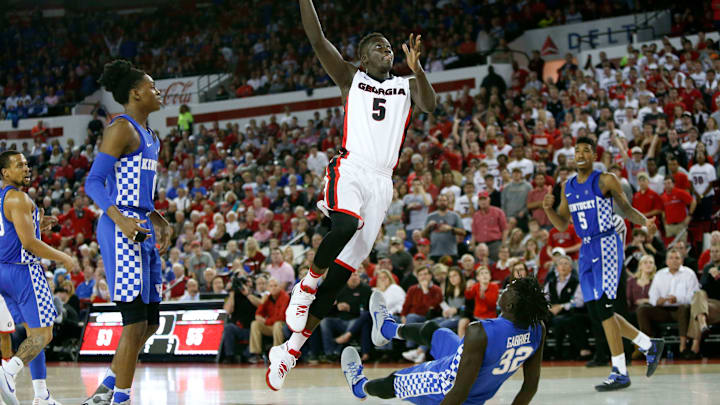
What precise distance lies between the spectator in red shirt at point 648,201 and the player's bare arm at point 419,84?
7327mm

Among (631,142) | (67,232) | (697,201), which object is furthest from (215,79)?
(697,201)

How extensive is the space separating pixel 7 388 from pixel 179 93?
21.0 m

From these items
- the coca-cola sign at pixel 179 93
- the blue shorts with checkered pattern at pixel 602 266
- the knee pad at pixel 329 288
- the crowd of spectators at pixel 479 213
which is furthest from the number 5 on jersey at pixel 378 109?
the coca-cola sign at pixel 179 93

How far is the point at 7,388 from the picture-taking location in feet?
20.2

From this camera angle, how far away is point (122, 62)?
19.0ft

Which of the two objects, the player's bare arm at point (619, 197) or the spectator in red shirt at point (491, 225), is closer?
the player's bare arm at point (619, 197)

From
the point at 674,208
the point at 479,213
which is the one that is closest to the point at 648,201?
the point at 674,208

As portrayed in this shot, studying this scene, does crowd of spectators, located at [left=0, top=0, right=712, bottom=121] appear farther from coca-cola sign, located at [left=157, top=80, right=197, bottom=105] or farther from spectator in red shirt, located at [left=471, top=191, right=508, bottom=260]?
spectator in red shirt, located at [left=471, top=191, right=508, bottom=260]

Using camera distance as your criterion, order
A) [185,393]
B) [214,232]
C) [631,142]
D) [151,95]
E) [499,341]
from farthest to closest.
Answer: [214,232] → [631,142] → [185,393] → [151,95] → [499,341]

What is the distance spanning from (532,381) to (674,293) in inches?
259

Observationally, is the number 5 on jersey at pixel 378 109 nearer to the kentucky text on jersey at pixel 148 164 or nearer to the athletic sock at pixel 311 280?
the athletic sock at pixel 311 280

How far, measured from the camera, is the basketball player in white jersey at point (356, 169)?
5945 mm

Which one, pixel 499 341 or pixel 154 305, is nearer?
pixel 499 341

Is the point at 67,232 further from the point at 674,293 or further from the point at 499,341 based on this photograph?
the point at 499,341
